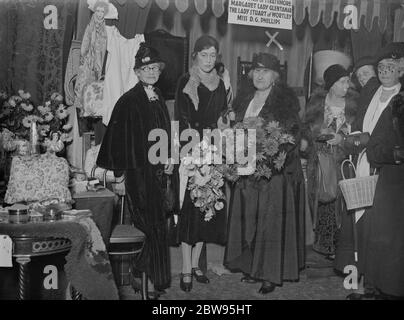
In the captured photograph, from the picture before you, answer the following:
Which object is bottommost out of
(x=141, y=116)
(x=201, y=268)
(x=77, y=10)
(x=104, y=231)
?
(x=201, y=268)

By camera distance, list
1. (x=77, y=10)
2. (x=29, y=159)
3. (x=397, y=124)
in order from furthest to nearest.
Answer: (x=397, y=124) → (x=77, y=10) → (x=29, y=159)

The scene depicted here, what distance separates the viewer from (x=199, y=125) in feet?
13.1

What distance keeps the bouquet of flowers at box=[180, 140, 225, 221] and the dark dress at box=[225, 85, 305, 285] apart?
149 millimetres

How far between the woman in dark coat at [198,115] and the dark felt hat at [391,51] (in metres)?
1.15

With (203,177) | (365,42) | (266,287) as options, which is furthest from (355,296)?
(365,42)

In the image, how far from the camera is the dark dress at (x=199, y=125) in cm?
397

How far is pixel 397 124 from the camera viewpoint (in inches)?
161

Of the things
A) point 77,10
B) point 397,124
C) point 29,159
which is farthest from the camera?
point 397,124

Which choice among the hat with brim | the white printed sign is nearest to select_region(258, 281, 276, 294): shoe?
the white printed sign

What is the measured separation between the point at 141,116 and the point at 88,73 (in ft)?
1.47

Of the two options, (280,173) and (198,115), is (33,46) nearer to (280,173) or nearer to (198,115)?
(198,115)

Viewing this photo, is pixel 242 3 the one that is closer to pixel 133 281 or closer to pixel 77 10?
pixel 77 10

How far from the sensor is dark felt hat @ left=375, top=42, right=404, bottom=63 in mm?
4122

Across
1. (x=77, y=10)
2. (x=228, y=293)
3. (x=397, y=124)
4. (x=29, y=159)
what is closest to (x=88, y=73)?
(x=77, y=10)
